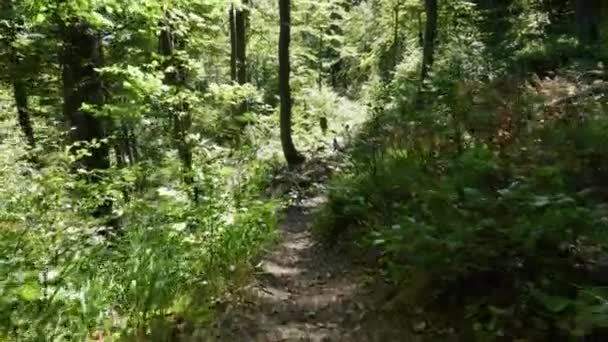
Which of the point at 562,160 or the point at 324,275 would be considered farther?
the point at 324,275

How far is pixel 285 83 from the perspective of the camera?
46.1 ft

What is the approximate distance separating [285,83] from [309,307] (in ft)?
31.5

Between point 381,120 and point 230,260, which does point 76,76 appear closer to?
point 230,260

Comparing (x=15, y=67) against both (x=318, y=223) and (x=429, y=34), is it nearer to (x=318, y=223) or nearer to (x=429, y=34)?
(x=318, y=223)

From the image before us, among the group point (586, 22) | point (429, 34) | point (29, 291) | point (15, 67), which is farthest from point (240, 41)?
point (29, 291)

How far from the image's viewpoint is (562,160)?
4672 mm

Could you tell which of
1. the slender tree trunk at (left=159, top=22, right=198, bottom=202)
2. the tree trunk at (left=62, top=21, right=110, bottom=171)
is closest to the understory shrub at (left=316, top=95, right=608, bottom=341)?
the slender tree trunk at (left=159, top=22, right=198, bottom=202)

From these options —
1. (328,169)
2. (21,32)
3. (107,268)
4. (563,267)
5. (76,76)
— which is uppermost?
(21,32)

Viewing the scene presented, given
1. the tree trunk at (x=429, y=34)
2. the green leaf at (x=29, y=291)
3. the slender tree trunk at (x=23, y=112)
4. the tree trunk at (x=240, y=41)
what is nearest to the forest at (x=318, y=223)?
the green leaf at (x=29, y=291)

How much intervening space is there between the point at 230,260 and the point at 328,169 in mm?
8256

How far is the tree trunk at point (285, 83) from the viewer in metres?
13.4

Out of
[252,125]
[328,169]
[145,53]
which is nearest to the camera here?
[145,53]

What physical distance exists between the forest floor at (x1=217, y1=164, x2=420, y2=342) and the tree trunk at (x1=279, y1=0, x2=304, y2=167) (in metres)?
7.72

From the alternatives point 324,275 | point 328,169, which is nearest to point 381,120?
point 328,169
